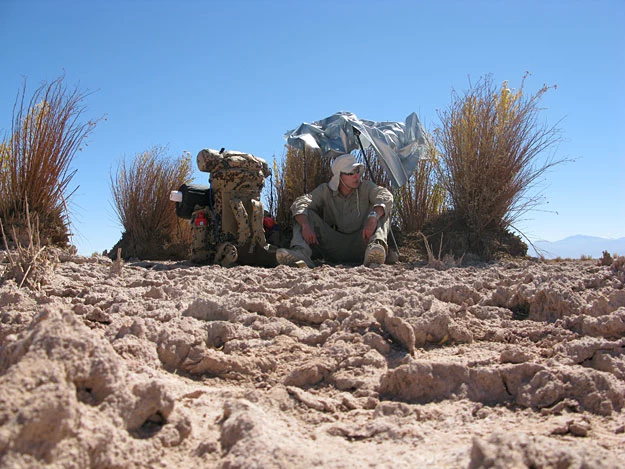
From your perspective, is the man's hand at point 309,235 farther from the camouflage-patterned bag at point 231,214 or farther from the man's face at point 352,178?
the man's face at point 352,178

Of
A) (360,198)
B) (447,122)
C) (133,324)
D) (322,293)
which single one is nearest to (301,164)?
(360,198)

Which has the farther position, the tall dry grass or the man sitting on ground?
the tall dry grass

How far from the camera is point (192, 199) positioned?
17.8ft

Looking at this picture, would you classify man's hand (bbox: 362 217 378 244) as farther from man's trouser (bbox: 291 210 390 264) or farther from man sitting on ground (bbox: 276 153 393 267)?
man's trouser (bbox: 291 210 390 264)

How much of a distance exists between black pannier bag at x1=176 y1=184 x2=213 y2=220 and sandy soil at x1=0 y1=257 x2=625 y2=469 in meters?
2.30

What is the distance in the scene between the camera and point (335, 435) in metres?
1.50

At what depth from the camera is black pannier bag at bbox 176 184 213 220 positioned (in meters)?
5.43

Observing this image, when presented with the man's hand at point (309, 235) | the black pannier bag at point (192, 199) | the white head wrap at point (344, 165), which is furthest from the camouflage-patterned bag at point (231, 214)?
the white head wrap at point (344, 165)

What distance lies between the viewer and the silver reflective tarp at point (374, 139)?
639 centimetres

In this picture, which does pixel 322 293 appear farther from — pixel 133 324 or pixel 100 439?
pixel 100 439

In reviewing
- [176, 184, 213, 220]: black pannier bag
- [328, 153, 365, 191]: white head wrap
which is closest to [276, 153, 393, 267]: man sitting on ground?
[328, 153, 365, 191]: white head wrap

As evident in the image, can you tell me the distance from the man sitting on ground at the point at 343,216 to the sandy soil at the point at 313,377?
2293 millimetres

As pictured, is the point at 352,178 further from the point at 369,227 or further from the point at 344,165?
the point at 369,227

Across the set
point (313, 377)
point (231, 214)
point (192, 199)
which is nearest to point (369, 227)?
point (231, 214)
